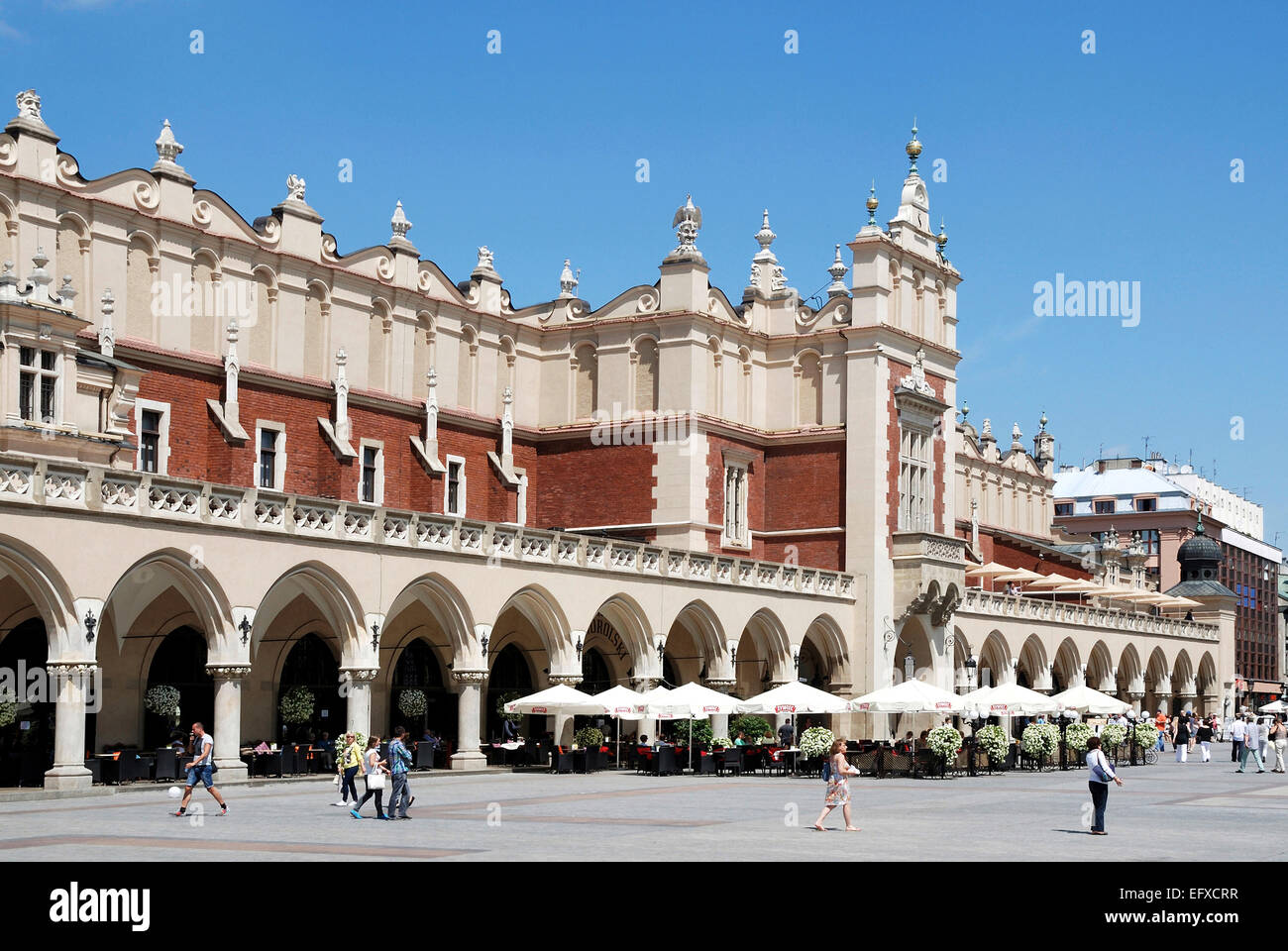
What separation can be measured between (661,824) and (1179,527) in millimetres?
99987

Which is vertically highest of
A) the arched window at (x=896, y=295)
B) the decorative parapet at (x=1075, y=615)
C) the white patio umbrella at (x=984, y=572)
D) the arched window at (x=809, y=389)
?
the arched window at (x=896, y=295)

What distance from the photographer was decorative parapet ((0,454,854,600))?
3194 centimetres

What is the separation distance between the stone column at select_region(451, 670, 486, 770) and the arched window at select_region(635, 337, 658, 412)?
16099 mm

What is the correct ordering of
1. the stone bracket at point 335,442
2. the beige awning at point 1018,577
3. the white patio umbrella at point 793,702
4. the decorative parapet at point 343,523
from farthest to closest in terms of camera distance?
the beige awning at point 1018,577 → the stone bracket at point 335,442 → the white patio umbrella at point 793,702 → the decorative parapet at point 343,523

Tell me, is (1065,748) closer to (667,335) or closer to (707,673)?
(707,673)

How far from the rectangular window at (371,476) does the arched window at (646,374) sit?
32.0ft

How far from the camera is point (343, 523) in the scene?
38.3 meters

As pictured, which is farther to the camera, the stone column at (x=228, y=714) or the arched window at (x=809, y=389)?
the arched window at (x=809, y=389)

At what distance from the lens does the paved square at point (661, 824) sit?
20656mm

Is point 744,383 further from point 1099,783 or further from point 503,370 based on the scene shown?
point 1099,783

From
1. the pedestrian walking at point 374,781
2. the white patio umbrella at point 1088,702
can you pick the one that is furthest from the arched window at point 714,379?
the pedestrian walking at point 374,781

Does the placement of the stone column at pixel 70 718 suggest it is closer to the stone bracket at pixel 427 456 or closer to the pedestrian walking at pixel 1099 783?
the pedestrian walking at pixel 1099 783
